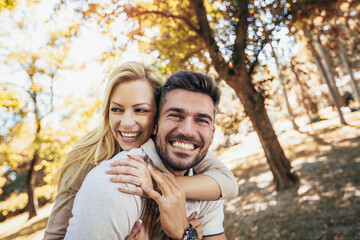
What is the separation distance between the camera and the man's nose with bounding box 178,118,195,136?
6.40 feet

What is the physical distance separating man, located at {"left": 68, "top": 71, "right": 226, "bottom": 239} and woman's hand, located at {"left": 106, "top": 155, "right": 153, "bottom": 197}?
10 cm

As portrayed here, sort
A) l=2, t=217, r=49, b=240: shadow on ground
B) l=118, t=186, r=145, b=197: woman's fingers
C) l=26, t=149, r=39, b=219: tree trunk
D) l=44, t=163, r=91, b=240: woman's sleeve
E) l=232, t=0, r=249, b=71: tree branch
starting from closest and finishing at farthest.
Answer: l=118, t=186, r=145, b=197: woman's fingers
l=44, t=163, r=91, b=240: woman's sleeve
l=232, t=0, r=249, b=71: tree branch
l=2, t=217, r=49, b=240: shadow on ground
l=26, t=149, r=39, b=219: tree trunk

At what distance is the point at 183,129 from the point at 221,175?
2.40ft

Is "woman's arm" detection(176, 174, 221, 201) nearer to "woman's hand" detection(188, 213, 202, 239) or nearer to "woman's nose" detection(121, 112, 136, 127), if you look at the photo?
"woman's hand" detection(188, 213, 202, 239)

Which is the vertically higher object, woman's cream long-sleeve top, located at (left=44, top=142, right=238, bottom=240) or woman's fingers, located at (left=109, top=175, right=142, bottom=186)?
woman's fingers, located at (left=109, top=175, right=142, bottom=186)

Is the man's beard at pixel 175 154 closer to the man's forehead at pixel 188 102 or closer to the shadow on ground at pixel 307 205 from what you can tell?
the man's forehead at pixel 188 102

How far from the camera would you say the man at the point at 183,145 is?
1.59m

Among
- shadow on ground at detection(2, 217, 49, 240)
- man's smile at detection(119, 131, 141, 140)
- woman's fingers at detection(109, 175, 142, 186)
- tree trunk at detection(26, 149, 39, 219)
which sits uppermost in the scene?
man's smile at detection(119, 131, 141, 140)

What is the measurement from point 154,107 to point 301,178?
622 centimetres

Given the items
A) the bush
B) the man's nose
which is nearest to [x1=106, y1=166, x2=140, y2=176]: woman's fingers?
the man's nose

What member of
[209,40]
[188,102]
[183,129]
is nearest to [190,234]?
[183,129]

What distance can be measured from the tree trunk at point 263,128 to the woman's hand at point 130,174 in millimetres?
3876

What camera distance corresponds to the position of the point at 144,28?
546 centimetres

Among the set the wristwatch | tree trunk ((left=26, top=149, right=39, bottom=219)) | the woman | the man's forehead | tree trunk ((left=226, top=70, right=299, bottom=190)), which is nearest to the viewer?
the wristwatch
